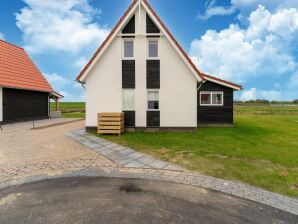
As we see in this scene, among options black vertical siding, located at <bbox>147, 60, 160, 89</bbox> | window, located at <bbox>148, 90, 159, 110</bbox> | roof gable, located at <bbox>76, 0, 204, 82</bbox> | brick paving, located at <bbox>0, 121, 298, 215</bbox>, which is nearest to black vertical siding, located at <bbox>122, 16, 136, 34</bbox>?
roof gable, located at <bbox>76, 0, 204, 82</bbox>

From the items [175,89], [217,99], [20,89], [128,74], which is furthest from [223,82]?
[20,89]

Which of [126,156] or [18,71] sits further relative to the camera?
[18,71]

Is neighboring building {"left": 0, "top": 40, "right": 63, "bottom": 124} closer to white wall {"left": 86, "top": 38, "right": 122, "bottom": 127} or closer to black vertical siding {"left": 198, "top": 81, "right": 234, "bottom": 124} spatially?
white wall {"left": 86, "top": 38, "right": 122, "bottom": 127}

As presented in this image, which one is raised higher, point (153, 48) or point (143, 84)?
point (153, 48)

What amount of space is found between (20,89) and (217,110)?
19.9m

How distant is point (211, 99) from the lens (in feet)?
53.7

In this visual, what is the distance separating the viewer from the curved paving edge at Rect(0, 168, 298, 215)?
431 centimetres

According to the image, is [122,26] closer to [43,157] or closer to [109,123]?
[109,123]

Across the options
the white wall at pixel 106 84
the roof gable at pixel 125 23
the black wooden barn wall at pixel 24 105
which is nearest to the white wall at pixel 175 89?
the roof gable at pixel 125 23

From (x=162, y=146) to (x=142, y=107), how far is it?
464 cm

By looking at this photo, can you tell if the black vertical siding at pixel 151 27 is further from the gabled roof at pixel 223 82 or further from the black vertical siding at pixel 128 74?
the gabled roof at pixel 223 82

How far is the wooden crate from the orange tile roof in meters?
11.3

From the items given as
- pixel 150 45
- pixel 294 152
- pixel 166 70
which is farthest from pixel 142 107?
pixel 294 152

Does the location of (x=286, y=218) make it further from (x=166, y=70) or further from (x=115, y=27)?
(x=115, y=27)
